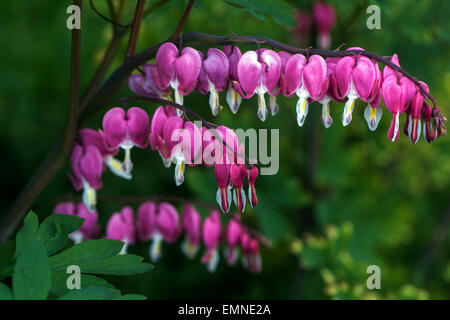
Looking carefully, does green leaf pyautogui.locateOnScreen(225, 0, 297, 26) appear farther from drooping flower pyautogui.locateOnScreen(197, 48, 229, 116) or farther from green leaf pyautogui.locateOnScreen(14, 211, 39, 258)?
green leaf pyautogui.locateOnScreen(14, 211, 39, 258)

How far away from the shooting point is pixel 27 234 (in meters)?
0.84

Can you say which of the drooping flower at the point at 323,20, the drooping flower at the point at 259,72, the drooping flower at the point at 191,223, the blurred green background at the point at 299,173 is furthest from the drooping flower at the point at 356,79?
the drooping flower at the point at 323,20

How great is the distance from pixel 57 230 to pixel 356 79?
1.80 feet

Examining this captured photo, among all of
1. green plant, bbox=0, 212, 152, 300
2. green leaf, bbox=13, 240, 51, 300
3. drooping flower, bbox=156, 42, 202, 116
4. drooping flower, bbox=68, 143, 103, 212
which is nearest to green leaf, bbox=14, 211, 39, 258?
green plant, bbox=0, 212, 152, 300

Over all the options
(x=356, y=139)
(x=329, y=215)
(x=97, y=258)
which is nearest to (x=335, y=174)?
→ (x=329, y=215)

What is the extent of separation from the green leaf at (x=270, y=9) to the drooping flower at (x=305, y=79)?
18 cm

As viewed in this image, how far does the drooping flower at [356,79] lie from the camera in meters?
0.84

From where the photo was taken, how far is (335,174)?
2.34m

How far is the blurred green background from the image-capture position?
202 centimetres

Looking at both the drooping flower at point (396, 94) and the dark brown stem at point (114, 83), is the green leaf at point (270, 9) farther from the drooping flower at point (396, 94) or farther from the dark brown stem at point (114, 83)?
the drooping flower at point (396, 94)

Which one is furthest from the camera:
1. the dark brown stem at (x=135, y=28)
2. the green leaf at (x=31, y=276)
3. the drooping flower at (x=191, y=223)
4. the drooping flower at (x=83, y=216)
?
the drooping flower at (x=191, y=223)

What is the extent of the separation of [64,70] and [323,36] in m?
1.48

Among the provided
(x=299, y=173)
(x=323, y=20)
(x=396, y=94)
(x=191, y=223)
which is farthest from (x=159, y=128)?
(x=299, y=173)
